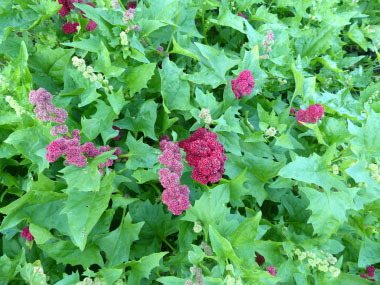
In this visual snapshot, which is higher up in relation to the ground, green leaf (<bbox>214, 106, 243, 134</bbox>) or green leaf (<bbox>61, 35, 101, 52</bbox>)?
green leaf (<bbox>61, 35, 101, 52</bbox>)

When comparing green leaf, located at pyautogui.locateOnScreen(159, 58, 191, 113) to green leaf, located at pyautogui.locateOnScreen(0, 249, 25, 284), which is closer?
green leaf, located at pyautogui.locateOnScreen(0, 249, 25, 284)

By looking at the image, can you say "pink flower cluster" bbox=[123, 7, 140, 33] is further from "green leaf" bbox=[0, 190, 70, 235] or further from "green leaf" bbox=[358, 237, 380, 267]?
"green leaf" bbox=[358, 237, 380, 267]

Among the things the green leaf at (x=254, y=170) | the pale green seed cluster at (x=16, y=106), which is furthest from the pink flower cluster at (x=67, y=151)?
the green leaf at (x=254, y=170)

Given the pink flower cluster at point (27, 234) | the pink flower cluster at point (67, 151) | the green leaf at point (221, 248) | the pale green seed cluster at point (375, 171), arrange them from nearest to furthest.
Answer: the pink flower cluster at point (67, 151)
the green leaf at point (221, 248)
the pale green seed cluster at point (375, 171)
the pink flower cluster at point (27, 234)

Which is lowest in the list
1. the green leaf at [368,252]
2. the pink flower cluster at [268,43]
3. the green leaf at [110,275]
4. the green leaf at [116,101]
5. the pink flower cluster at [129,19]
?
the green leaf at [368,252]

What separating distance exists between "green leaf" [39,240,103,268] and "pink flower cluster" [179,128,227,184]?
974mm

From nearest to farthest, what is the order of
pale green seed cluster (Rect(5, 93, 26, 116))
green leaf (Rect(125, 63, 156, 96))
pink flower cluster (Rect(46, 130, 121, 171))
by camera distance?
1. pink flower cluster (Rect(46, 130, 121, 171))
2. pale green seed cluster (Rect(5, 93, 26, 116))
3. green leaf (Rect(125, 63, 156, 96))

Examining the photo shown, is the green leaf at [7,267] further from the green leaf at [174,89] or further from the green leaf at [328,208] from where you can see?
the green leaf at [328,208]

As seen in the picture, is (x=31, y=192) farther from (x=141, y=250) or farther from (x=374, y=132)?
(x=374, y=132)

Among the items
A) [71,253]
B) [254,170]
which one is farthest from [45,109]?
[254,170]

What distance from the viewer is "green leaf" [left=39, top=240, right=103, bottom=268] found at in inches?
85.9

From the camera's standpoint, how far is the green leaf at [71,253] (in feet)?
7.16

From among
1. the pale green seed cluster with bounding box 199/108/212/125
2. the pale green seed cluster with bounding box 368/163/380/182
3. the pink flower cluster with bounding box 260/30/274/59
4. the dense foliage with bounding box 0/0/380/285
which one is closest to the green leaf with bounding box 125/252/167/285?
the dense foliage with bounding box 0/0/380/285

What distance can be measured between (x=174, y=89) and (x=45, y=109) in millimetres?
1075
